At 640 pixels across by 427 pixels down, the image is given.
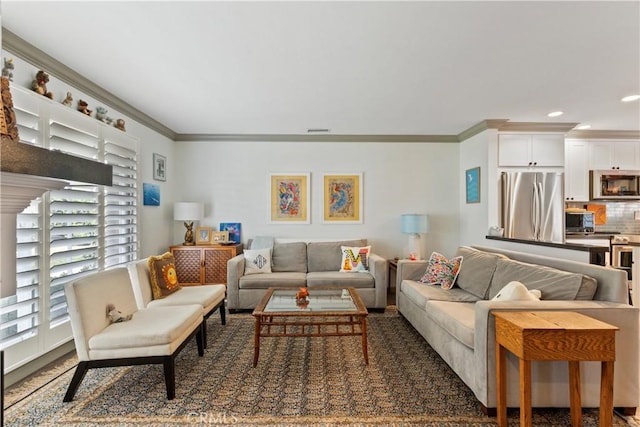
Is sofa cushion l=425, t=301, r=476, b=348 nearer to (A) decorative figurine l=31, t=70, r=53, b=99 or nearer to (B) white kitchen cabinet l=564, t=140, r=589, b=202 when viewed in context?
(A) decorative figurine l=31, t=70, r=53, b=99

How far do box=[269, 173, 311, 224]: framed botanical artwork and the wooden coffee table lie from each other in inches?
68.6

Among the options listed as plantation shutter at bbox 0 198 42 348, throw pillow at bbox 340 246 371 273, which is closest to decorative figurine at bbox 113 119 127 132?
plantation shutter at bbox 0 198 42 348

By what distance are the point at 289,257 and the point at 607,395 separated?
3418 mm

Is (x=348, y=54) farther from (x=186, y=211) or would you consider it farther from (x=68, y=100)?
(x=186, y=211)

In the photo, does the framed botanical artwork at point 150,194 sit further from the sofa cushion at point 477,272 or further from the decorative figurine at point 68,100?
the sofa cushion at point 477,272

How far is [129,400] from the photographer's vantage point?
2049 millimetres

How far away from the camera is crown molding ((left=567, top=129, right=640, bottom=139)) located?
4.87 m

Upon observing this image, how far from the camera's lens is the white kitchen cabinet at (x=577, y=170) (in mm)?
4930

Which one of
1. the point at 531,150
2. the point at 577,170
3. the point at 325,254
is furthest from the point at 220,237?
the point at 577,170

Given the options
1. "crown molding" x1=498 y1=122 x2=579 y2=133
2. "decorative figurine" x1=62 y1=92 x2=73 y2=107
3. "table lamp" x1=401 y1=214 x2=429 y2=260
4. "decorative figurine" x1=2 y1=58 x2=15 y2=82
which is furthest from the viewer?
A: "table lamp" x1=401 y1=214 x2=429 y2=260

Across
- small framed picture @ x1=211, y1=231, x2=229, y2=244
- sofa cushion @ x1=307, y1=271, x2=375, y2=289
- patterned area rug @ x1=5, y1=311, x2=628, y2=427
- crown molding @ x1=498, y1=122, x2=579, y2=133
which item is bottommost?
patterned area rug @ x1=5, y1=311, x2=628, y2=427

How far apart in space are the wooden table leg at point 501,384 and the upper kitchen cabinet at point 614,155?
4.77 metres

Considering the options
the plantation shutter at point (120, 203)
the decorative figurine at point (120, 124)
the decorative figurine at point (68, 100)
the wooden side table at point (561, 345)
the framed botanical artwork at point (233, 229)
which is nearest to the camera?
the wooden side table at point (561, 345)

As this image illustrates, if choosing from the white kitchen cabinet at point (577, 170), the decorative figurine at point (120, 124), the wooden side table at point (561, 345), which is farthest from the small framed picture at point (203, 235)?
the white kitchen cabinet at point (577, 170)
